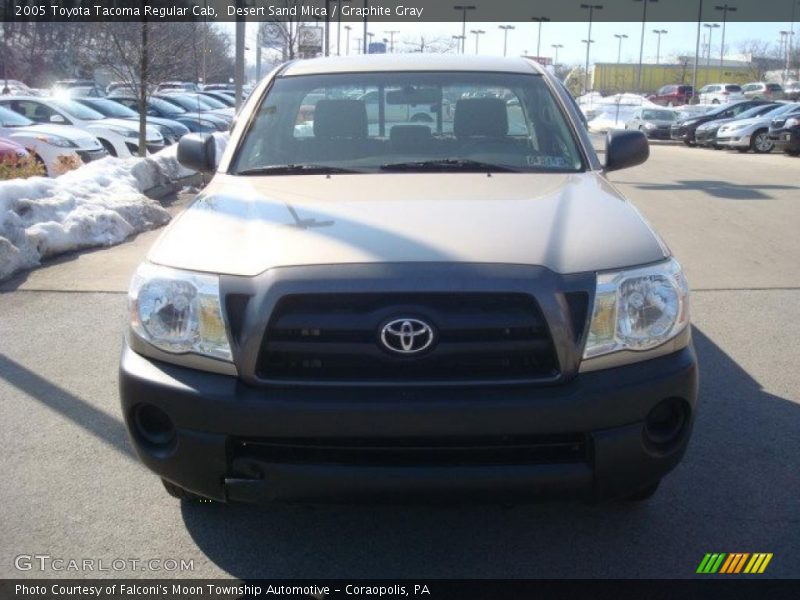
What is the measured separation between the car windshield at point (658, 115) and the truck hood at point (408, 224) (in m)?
34.0

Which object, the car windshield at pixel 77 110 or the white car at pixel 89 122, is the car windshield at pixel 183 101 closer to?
the car windshield at pixel 77 110

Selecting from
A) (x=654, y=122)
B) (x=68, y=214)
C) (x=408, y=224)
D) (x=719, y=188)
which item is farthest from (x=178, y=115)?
(x=408, y=224)

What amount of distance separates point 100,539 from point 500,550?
1.54m

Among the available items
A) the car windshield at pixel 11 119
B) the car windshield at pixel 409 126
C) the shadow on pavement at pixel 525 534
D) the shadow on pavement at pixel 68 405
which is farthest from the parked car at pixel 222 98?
the shadow on pavement at pixel 525 534

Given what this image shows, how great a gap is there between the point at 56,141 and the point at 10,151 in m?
2.02

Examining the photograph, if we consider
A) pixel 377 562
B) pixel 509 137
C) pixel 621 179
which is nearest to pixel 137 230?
pixel 509 137

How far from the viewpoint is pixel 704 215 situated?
465 inches

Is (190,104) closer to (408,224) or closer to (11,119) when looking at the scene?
(11,119)

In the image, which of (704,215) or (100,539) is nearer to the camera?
(100,539)

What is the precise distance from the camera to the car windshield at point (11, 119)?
15.3 m

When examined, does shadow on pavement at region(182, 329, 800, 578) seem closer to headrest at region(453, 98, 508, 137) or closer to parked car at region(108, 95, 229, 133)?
headrest at region(453, 98, 508, 137)

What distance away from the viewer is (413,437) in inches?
115

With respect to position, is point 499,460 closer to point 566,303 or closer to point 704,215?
point 566,303

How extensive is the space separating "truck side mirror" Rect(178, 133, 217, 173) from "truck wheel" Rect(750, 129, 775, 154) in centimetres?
2419
